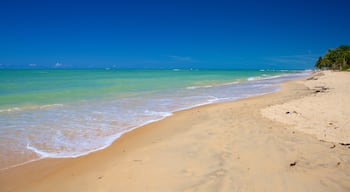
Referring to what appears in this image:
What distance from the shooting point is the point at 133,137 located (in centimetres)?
668

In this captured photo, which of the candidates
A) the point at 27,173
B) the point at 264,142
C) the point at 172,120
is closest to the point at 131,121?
the point at 172,120

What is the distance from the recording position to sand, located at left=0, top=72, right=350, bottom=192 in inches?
145

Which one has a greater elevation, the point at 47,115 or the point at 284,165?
the point at 47,115

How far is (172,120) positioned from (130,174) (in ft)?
15.6

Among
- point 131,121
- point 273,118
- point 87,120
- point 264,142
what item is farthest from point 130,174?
point 273,118

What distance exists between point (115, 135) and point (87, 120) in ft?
7.77

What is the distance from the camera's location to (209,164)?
4379 mm

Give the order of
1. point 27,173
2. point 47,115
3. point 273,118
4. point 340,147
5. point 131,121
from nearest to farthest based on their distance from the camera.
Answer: point 27,173
point 340,147
point 273,118
point 131,121
point 47,115

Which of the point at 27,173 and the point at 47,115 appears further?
the point at 47,115

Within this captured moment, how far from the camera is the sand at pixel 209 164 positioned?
368 centimetres

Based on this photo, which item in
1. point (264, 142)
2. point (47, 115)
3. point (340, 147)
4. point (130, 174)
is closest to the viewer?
point (130, 174)

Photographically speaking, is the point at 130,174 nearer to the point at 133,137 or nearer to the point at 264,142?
the point at 133,137

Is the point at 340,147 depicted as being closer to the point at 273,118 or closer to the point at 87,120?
the point at 273,118

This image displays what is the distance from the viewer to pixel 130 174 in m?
4.08
